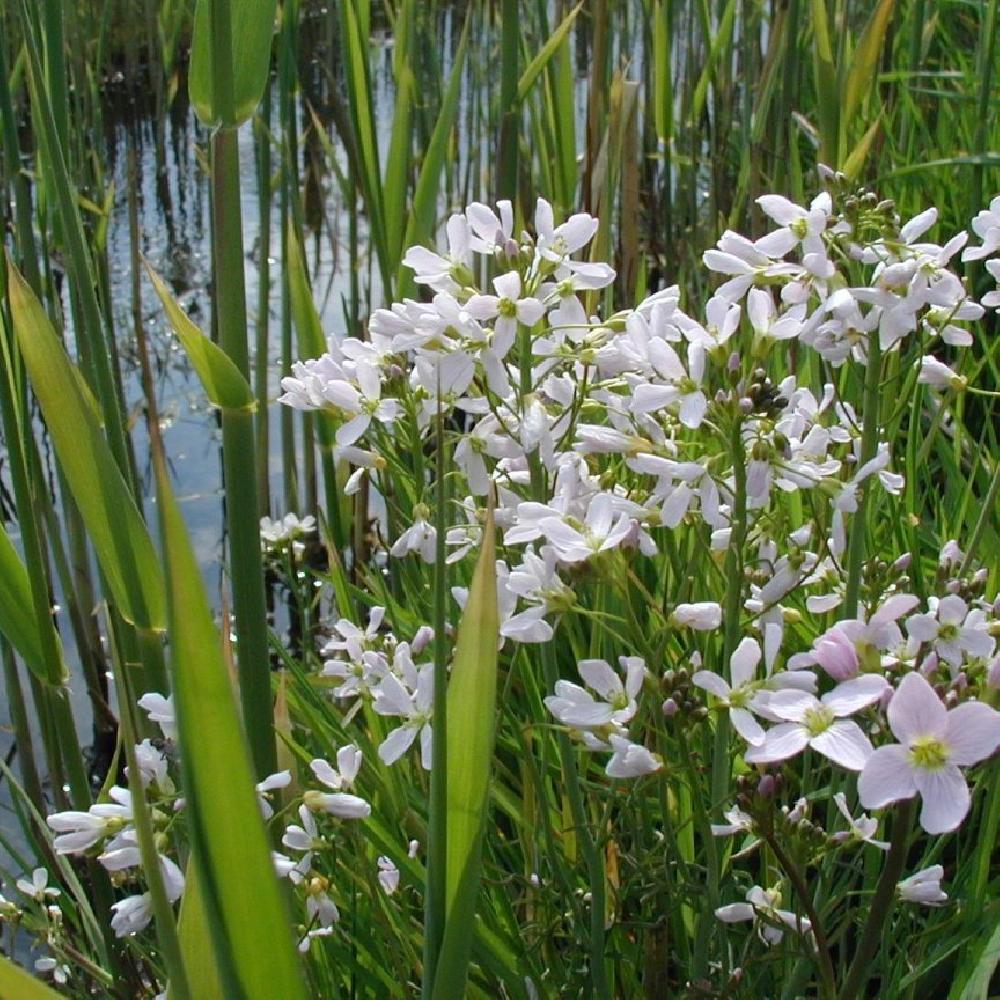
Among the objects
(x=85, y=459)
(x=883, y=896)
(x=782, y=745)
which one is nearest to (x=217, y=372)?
(x=85, y=459)

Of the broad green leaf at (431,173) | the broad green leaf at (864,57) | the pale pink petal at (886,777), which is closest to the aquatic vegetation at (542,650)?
the pale pink petal at (886,777)

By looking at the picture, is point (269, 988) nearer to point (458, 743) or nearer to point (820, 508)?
point (458, 743)

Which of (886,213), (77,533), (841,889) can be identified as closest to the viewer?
(886,213)

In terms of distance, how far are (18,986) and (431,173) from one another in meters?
1.31

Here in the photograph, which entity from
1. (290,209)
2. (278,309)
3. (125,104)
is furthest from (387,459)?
(125,104)

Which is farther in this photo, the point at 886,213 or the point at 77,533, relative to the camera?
the point at 77,533

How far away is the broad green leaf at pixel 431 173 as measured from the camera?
1.76 metres

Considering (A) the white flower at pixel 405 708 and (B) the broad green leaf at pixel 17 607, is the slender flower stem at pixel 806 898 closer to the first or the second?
(A) the white flower at pixel 405 708

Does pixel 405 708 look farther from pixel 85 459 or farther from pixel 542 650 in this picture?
pixel 85 459

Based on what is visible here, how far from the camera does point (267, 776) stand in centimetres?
101

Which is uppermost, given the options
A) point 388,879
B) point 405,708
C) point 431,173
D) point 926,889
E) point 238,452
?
point 431,173

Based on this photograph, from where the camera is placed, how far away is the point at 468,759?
78 cm

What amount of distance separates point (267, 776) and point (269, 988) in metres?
0.31

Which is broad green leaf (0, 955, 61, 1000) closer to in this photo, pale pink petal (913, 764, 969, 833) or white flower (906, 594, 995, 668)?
pale pink petal (913, 764, 969, 833)
